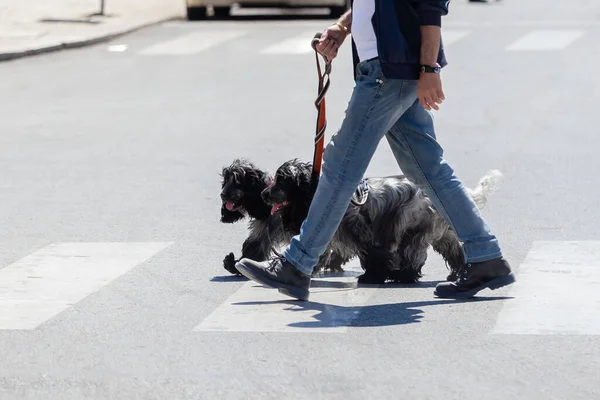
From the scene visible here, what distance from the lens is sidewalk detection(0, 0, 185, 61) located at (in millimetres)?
20141

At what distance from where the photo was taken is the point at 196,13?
2414 centimetres

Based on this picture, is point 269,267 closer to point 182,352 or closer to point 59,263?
point 182,352

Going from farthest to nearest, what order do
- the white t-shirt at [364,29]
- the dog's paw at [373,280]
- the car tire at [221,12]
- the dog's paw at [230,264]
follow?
1. the car tire at [221,12]
2. the dog's paw at [230,264]
3. the dog's paw at [373,280]
4. the white t-shirt at [364,29]

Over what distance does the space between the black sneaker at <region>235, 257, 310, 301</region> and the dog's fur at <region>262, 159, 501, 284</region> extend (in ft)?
1.72

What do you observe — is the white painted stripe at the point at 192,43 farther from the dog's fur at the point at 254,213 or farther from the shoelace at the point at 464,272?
the shoelace at the point at 464,272

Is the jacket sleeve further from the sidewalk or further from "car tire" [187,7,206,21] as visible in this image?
"car tire" [187,7,206,21]

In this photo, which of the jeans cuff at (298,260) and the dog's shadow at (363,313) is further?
the jeans cuff at (298,260)

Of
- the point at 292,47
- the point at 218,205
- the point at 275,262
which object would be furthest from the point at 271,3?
the point at 275,262

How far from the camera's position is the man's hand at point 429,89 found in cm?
612

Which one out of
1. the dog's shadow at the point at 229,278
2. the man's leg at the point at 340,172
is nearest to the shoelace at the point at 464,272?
the man's leg at the point at 340,172

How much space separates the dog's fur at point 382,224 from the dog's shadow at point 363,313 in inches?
20.0

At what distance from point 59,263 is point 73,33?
14348mm

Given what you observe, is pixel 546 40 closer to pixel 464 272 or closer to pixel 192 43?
pixel 192 43

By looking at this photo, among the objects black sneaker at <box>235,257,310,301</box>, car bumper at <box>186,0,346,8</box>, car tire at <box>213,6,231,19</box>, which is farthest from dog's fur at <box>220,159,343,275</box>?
car tire at <box>213,6,231,19</box>
